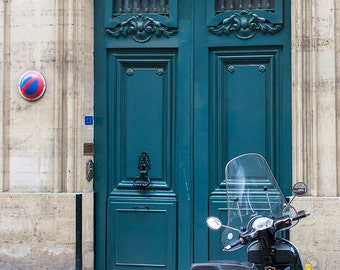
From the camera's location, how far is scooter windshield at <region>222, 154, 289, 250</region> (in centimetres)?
532

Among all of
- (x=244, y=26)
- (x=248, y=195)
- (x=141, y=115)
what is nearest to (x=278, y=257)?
(x=248, y=195)

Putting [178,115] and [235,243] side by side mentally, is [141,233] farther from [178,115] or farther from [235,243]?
[235,243]

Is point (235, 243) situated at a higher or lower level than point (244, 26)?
lower

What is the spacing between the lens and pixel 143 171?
816 centimetres

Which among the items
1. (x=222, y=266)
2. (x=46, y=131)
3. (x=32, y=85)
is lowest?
(x=222, y=266)

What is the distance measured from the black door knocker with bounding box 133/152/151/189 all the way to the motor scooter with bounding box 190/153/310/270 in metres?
2.75

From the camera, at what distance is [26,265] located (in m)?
8.01

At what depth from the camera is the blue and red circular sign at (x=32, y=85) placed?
8.05 metres

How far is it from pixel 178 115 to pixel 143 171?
2.40 ft

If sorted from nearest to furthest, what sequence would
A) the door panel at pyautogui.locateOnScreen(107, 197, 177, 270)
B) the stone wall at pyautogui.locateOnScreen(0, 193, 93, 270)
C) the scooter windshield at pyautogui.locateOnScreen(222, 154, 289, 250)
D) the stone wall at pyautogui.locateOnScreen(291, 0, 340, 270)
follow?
the scooter windshield at pyautogui.locateOnScreen(222, 154, 289, 250) → the stone wall at pyautogui.locateOnScreen(291, 0, 340, 270) → the stone wall at pyautogui.locateOnScreen(0, 193, 93, 270) → the door panel at pyautogui.locateOnScreen(107, 197, 177, 270)

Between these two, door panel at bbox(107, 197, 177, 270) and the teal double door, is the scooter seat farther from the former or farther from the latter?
door panel at bbox(107, 197, 177, 270)

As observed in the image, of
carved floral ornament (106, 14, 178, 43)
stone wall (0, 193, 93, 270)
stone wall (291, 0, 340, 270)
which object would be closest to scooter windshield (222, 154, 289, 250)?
stone wall (291, 0, 340, 270)

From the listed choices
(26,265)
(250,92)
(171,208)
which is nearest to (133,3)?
(250,92)

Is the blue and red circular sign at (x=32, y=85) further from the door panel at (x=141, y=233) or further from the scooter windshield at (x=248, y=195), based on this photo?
the scooter windshield at (x=248, y=195)
